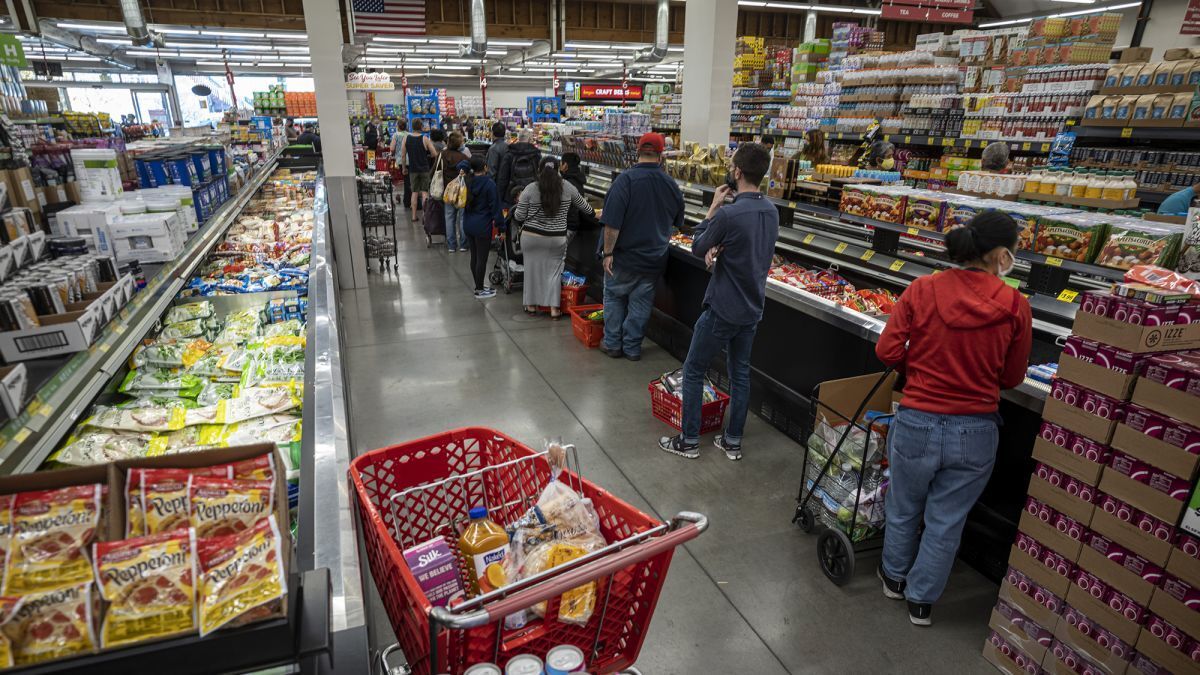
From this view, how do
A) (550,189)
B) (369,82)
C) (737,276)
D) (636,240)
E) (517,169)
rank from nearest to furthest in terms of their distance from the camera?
(737,276) → (636,240) → (550,189) → (517,169) → (369,82)

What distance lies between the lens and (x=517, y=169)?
329 inches

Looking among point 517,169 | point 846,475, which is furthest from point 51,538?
point 517,169

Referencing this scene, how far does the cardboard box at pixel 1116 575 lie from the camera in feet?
7.07

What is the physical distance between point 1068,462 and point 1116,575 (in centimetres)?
39

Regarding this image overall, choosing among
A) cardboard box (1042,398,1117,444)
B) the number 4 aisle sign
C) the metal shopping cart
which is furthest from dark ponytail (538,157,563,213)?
cardboard box (1042,398,1117,444)

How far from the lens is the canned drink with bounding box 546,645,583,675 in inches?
52.9

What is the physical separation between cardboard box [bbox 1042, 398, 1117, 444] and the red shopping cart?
1.63m

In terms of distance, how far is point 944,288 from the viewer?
252cm

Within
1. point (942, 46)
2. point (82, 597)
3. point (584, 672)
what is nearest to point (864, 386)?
point (584, 672)

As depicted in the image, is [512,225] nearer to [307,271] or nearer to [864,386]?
[307,271]

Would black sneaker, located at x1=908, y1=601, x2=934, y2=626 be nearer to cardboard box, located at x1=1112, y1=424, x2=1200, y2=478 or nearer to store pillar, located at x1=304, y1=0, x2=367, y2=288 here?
cardboard box, located at x1=1112, y1=424, x2=1200, y2=478

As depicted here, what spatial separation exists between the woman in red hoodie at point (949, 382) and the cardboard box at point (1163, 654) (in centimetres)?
65

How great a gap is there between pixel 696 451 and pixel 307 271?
277 centimetres

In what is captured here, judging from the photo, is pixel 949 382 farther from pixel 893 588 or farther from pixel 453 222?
pixel 453 222
